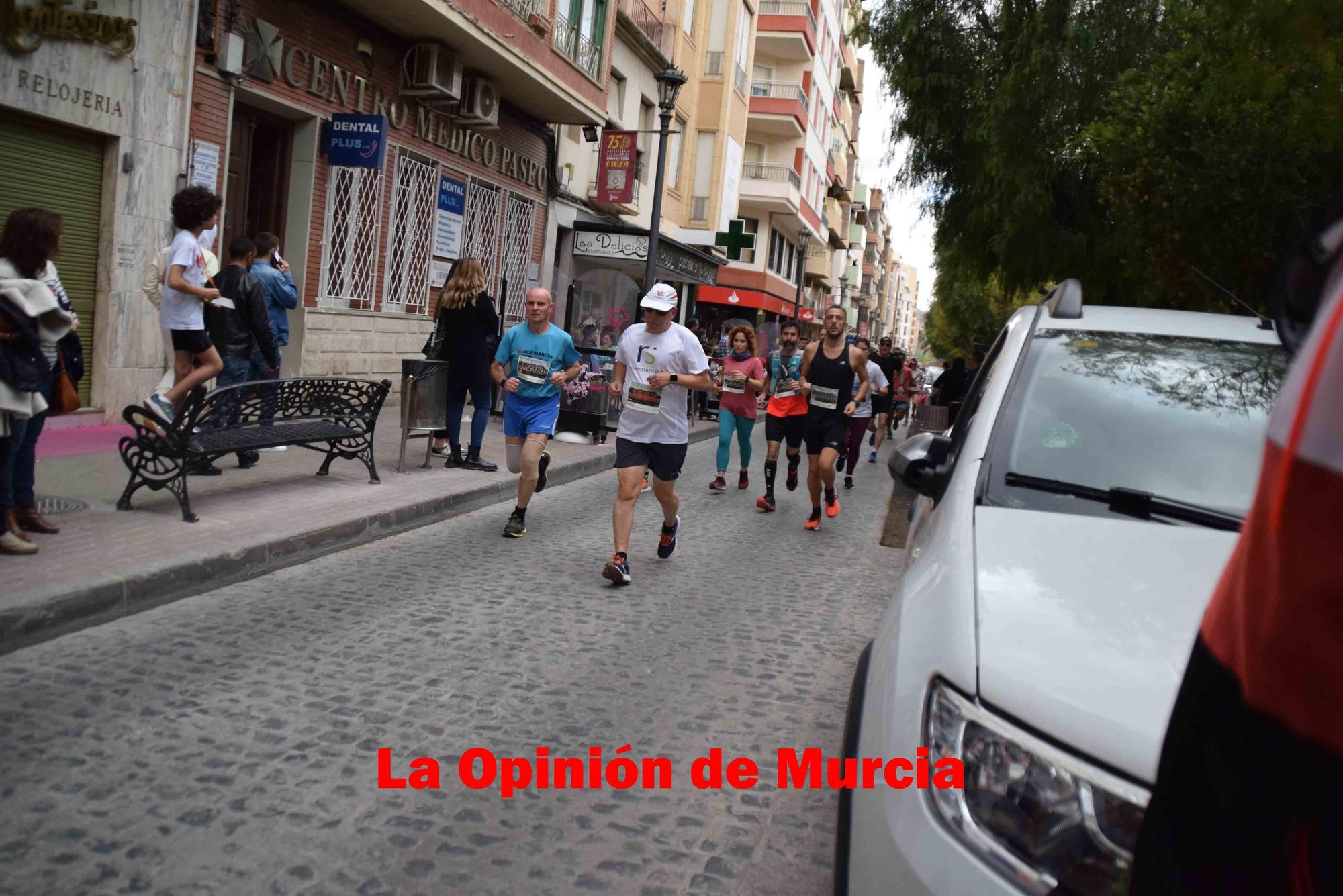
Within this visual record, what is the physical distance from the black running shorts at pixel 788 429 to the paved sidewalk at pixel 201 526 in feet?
8.31

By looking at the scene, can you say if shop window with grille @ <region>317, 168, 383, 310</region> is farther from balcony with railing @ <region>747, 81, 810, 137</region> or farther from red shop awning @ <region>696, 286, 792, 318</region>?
balcony with railing @ <region>747, 81, 810, 137</region>

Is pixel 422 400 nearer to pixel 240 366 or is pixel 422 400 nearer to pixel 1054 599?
pixel 240 366

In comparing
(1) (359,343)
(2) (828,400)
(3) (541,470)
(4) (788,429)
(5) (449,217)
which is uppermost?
(5) (449,217)

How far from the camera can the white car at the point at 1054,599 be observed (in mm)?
1796

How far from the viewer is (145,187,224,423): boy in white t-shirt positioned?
8.37m

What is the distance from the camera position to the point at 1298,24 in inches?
340

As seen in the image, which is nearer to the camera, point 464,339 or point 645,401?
point 645,401

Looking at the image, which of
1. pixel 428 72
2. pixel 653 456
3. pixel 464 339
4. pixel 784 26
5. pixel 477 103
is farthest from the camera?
pixel 784 26

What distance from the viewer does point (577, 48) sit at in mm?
20062

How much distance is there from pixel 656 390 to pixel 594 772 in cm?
377

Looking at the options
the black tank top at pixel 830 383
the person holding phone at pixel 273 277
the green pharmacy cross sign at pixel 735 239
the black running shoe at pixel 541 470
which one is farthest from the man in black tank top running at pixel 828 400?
the green pharmacy cross sign at pixel 735 239

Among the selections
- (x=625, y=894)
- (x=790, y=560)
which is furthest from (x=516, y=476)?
(x=625, y=894)

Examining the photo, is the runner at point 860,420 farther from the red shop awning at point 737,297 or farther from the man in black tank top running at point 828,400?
the red shop awning at point 737,297

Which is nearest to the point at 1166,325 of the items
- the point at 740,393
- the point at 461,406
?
the point at 461,406
